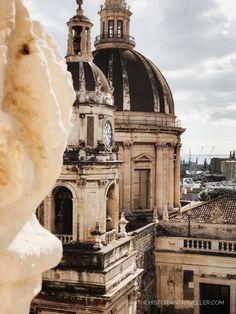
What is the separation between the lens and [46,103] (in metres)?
2.68

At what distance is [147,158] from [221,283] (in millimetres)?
10840

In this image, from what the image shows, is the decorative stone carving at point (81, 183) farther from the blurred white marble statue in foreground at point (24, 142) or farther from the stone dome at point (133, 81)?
the blurred white marble statue in foreground at point (24, 142)

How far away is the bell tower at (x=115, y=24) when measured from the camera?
36.3 meters

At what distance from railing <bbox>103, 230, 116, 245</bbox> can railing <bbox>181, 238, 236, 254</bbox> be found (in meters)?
6.68

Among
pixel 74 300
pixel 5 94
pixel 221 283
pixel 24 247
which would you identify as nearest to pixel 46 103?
pixel 5 94

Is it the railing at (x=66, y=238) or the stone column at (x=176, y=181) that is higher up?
→ the stone column at (x=176, y=181)

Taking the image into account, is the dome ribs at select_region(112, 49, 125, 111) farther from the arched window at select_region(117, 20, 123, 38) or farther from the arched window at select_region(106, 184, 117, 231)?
the arched window at select_region(106, 184, 117, 231)

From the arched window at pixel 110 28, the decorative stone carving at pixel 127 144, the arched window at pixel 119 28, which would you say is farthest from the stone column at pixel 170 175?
the arched window at pixel 110 28

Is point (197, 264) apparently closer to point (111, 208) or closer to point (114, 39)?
point (111, 208)

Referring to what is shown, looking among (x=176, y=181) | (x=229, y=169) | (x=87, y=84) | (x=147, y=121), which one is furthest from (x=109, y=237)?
(x=229, y=169)

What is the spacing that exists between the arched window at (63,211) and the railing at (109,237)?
1.58 meters

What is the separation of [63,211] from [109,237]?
2.25 meters

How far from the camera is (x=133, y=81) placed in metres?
33.6

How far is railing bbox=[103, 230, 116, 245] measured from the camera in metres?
20.4
